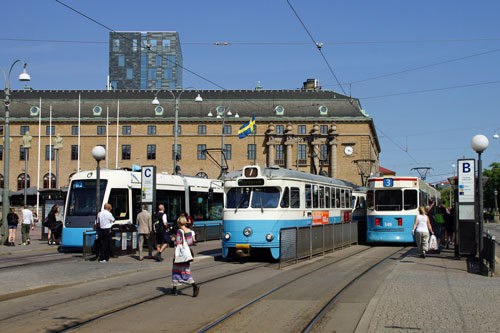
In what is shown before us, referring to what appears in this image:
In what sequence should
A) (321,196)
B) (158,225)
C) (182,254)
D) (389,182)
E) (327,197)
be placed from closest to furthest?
(182,254), (158,225), (321,196), (327,197), (389,182)

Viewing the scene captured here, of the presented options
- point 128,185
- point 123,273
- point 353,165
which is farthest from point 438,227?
point 353,165

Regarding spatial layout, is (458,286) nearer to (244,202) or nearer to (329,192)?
(244,202)

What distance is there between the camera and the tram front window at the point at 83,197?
75.7 feet

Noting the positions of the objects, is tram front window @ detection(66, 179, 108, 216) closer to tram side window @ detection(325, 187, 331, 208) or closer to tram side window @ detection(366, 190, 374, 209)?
tram side window @ detection(325, 187, 331, 208)

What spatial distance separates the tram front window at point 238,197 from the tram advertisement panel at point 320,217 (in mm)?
3878

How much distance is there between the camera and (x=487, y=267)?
15.4 metres

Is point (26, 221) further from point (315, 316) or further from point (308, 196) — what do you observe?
point (315, 316)

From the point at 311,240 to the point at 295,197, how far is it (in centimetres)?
162

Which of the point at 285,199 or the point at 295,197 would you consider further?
A: the point at 295,197

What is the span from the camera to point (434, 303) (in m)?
10.6

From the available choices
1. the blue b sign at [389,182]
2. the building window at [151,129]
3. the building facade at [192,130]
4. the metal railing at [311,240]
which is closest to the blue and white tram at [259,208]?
the metal railing at [311,240]

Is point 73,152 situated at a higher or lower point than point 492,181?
higher

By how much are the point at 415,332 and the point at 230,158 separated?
83.7m

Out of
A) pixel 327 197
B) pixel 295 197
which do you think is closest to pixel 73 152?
pixel 327 197
